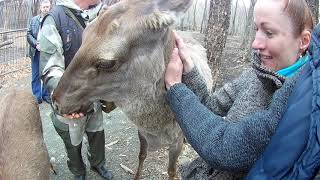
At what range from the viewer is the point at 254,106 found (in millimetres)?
1842

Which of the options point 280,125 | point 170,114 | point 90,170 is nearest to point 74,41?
point 170,114

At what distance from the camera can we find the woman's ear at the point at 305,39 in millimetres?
1733

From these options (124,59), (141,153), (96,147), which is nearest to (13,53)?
(96,147)

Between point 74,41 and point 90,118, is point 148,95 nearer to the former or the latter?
point 74,41

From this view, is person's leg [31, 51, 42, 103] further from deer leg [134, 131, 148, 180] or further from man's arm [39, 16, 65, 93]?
man's arm [39, 16, 65, 93]

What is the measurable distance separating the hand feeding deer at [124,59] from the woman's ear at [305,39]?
901mm

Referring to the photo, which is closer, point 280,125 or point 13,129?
point 280,125

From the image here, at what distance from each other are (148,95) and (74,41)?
5.04 ft

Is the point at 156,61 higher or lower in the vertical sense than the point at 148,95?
higher

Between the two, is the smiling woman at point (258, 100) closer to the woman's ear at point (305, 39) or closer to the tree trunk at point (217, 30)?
the woman's ear at point (305, 39)

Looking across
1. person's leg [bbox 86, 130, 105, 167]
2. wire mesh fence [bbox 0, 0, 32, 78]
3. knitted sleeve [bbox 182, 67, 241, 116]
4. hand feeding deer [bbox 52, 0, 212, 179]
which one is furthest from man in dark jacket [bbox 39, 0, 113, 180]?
wire mesh fence [bbox 0, 0, 32, 78]

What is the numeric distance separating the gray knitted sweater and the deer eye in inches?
21.8

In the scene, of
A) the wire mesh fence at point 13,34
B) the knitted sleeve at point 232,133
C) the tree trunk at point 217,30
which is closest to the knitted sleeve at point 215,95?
the knitted sleeve at point 232,133

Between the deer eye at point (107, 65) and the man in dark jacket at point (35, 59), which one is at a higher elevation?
the deer eye at point (107, 65)
